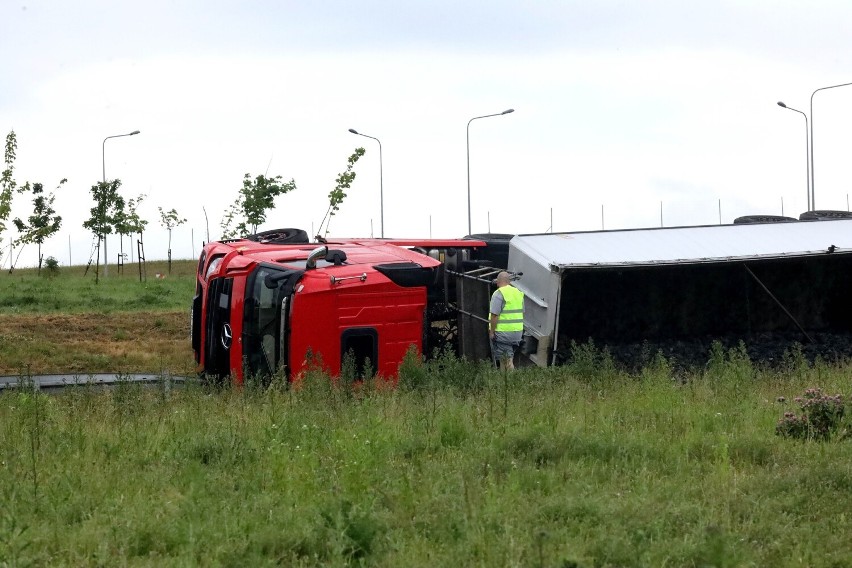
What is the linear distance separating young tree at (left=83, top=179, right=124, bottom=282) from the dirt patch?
17.1 meters

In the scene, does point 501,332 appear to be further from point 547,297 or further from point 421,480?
point 421,480

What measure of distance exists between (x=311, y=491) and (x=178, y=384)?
7360mm

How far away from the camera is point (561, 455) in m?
8.97

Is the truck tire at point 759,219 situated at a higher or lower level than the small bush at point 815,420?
higher

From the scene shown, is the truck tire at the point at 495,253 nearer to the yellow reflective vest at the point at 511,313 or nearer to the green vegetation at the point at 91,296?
the yellow reflective vest at the point at 511,313

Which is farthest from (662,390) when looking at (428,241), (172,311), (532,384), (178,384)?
(172,311)

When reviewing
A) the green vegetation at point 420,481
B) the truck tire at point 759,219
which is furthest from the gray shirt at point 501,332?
the truck tire at point 759,219

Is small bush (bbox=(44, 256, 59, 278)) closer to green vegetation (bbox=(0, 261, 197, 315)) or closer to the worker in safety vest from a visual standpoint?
green vegetation (bbox=(0, 261, 197, 315))

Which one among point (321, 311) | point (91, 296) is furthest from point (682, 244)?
point (91, 296)

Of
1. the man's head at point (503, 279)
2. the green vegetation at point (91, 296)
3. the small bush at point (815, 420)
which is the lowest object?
the small bush at point (815, 420)

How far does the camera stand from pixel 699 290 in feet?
59.8

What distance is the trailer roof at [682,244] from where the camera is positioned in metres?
16.3

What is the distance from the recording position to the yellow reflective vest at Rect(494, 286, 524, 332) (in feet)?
52.1

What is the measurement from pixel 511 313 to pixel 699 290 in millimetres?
3798
